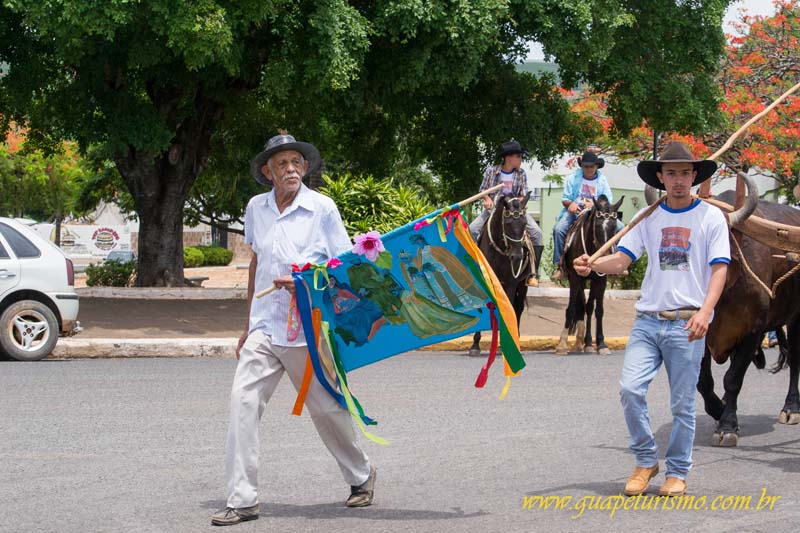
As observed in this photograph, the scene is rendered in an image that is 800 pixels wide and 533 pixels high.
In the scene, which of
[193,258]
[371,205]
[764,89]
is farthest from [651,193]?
[193,258]

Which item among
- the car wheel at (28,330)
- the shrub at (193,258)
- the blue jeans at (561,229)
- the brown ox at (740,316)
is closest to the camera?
the brown ox at (740,316)

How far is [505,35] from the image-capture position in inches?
811

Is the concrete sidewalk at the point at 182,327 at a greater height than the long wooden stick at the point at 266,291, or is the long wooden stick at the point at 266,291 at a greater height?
the long wooden stick at the point at 266,291

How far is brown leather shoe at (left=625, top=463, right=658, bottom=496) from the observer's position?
272 inches

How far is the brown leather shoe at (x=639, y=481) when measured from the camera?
22.7 ft

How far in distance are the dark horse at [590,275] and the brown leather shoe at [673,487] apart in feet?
28.3

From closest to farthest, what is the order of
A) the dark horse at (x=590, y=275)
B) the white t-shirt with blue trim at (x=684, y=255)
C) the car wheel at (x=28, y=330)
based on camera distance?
1. the white t-shirt with blue trim at (x=684, y=255)
2. the car wheel at (x=28, y=330)
3. the dark horse at (x=590, y=275)

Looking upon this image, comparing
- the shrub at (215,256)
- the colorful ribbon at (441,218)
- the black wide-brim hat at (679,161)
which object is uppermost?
the black wide-brim hat at (679,161)

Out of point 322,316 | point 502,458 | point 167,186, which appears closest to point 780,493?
point 502,458

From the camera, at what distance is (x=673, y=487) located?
22.6 feet

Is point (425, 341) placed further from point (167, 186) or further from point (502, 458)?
point (167, 186)

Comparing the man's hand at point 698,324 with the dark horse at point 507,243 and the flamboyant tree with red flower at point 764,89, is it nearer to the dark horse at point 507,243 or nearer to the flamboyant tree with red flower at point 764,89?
the dark horse at point 507,243

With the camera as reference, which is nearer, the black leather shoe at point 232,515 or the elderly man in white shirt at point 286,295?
the black leather shoe at point 232,515

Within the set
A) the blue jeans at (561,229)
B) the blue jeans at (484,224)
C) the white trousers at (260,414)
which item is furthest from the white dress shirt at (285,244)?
the blue jeans at (561,229)
